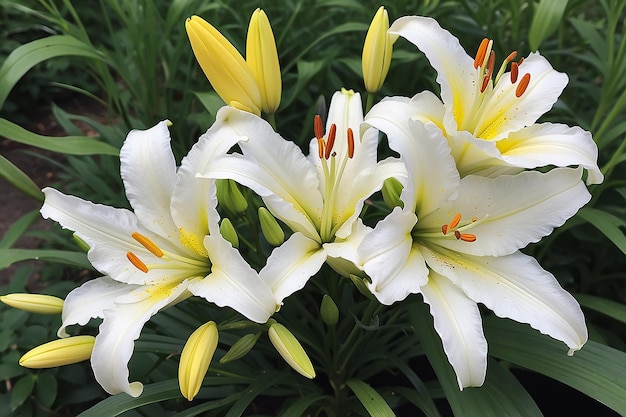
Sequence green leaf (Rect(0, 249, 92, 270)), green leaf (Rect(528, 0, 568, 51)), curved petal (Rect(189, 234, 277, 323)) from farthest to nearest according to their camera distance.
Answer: green leaf (Rect(528, 0, 568, 51))
green leaf (Rect(0, 249, 92, 270))
curved petal (Rect(189, 234, 277, 323))

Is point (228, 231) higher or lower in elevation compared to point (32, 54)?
lower

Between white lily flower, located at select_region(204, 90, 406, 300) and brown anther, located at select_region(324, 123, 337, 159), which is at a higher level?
brown anther, located at select_region(324, 123, 337, 159)

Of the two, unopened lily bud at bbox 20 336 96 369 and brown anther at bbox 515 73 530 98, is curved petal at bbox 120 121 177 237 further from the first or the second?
brown anther at bbox 515 73 530 98

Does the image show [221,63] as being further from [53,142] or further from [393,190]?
[53,142]

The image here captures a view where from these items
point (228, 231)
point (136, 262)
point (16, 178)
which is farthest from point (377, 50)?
point (16, 178)

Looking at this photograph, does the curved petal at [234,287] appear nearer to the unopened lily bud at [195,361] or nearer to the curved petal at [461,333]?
the unopened lily bud at [195,361]

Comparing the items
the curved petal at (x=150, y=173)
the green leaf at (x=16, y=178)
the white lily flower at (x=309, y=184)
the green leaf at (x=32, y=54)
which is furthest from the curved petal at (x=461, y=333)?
the green leaf at (x=32, y=54)

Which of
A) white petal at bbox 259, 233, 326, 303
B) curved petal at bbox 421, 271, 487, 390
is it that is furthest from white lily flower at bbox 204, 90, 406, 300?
curved petal at bbox 421, 271, 487, 390
